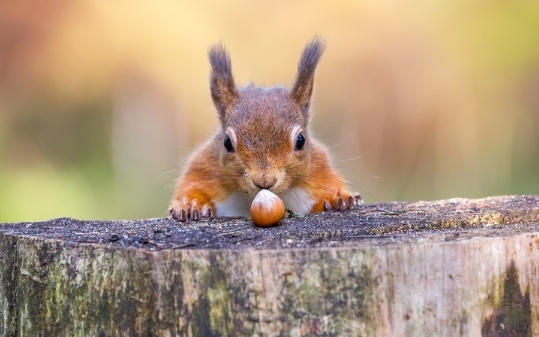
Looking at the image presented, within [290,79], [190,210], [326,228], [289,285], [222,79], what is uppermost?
[290,79]

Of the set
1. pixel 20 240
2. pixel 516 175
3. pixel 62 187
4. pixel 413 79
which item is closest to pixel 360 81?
pixel 413 79

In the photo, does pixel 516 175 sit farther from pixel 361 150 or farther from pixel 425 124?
pixel 361 150

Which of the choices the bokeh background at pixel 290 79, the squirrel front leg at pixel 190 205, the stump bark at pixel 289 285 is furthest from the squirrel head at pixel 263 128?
the bokeh background at pixel 290 79

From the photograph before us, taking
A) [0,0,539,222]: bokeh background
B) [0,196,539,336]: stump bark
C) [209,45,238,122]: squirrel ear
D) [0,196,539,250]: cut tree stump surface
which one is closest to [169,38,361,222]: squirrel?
[209,45,238,122]: squirrel ear

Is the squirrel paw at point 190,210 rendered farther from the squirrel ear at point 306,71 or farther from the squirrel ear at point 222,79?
the squirrel ear at point 306,71

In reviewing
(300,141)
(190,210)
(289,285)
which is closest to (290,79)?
(300,141)

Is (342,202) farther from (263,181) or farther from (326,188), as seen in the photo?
(263,181)

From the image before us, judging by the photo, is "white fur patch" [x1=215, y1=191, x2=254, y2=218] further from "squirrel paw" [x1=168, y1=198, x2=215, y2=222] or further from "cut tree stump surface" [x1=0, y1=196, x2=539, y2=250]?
"cut tree stump surface" [x1=0, y1=196, x2=539, y2=250]
